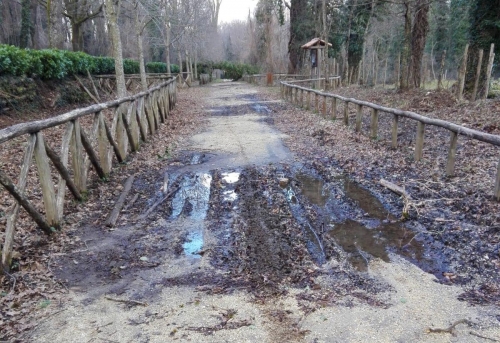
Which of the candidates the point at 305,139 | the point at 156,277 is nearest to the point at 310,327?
the point at 156,277

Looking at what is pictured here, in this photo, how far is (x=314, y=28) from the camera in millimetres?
31375

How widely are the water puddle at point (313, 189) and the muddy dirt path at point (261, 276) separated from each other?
0.05 metres

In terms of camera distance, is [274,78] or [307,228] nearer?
[307,228]

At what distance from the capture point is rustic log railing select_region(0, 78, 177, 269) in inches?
162

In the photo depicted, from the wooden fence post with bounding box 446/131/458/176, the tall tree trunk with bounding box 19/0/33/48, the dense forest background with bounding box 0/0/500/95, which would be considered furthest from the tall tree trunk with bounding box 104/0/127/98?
the tall tree trunk with bounding box 19/0/33/48

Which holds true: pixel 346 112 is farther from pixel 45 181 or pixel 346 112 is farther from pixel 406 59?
pixel 45 181

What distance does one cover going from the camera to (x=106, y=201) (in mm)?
5941

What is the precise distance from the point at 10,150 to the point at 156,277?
20.8 feet

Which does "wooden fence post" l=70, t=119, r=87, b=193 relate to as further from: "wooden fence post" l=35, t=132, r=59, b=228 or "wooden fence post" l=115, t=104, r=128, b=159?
"wooden fence post" l=115, t=104, r=128, b=159

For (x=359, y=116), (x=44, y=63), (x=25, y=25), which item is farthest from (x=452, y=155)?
(x=25, y=25)

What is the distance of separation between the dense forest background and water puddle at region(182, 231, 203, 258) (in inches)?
357

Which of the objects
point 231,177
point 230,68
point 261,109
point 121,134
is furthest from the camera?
point 230,68

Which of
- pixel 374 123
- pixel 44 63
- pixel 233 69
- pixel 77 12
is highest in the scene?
pixel 77 12

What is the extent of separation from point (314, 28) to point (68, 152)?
29.2 m
